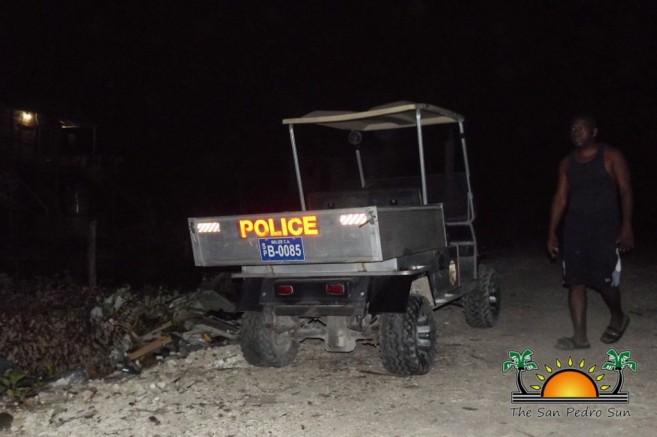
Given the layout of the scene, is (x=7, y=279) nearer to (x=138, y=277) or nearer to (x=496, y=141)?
(x=138, y=277)

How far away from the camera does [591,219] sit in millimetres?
6215

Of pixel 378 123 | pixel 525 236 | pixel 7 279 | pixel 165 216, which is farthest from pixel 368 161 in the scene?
pixel 165 216

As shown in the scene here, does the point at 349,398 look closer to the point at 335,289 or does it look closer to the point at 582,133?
the point at 335,289

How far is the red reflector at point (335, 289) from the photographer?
5680mm

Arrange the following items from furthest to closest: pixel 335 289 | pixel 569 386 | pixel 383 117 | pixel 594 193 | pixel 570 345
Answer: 1. pixel 383 117
2. pixel 570 345
3. pixel 594 193
4. pixel 335 289
5. pixel 569 386

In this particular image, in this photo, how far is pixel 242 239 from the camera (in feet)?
18.9

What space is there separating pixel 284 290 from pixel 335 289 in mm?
485

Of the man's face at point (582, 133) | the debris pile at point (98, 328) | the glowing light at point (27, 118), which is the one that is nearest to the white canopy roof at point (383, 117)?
the man's face at point (582, 133)

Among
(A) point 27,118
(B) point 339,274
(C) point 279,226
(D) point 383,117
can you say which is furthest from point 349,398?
(A) point 27,118

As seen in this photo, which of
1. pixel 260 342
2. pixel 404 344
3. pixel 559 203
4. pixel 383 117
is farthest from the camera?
pixel 383 117

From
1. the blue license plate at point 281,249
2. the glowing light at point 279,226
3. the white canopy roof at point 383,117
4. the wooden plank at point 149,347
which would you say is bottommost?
the wooden plank at point 149,347

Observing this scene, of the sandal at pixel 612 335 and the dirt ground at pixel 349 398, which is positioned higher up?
the dirt ground at pixel 349 398

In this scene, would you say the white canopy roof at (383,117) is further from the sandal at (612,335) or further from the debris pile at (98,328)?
the sandal at (612,335)

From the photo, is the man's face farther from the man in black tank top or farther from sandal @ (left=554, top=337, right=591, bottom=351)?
sandal @ (left=554, top=337, right=591, bottom=351)
